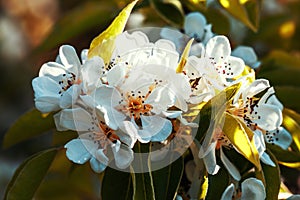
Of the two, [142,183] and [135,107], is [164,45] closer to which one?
[135,107]

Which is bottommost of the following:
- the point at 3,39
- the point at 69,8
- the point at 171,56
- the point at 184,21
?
the point at 3,39

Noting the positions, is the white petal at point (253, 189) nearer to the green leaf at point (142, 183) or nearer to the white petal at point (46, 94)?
the green leaf at point (142, 183)

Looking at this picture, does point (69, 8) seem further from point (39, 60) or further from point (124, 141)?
point (124, 141)

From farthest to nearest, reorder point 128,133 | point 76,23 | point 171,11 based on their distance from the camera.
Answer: point 76,23, point 171,11, point 128,133

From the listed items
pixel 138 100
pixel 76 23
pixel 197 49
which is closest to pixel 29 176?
Result: pixel 138 100

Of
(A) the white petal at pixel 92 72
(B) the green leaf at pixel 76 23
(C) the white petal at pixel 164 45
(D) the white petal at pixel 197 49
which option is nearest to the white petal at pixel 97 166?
(A) the white petal at pixel 92 72

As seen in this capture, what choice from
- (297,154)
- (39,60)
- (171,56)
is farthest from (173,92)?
(39,60)

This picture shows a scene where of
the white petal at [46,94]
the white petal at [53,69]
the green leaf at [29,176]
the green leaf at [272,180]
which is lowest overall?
the green leaf at [272,180]
